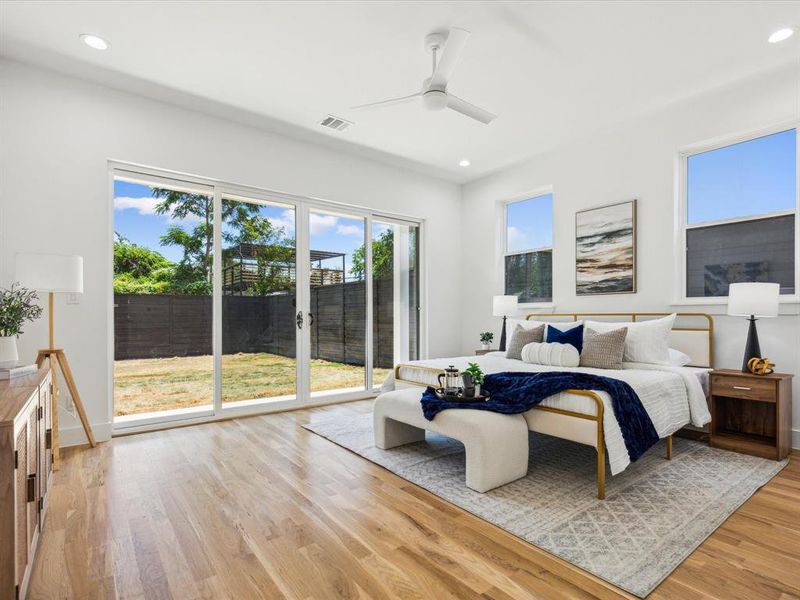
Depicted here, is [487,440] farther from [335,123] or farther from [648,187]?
[335,123]

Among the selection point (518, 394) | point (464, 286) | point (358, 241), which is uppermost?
point (358, 241)

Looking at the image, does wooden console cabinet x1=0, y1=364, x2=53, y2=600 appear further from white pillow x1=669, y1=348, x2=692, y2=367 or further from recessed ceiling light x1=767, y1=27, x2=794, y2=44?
recessed ceiling light x1=767, y1=27, x2=794, y2=44

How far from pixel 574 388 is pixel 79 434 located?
3.89 m

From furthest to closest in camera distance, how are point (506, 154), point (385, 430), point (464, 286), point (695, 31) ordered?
point (464, 286)
point (506, 154)
point (385, 430)
point (695, 31)

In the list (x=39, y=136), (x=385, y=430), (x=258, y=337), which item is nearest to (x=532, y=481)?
(x=385, y=430)

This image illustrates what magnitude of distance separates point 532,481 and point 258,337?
3.15 m

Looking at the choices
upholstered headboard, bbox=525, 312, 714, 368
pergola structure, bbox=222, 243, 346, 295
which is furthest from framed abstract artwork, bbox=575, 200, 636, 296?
pergola structure, bbox=222, 243, 346, 295

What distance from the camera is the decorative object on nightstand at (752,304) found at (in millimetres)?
3201

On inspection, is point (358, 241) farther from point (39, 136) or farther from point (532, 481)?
point (532, 481)

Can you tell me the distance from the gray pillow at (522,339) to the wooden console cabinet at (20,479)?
12.1ft

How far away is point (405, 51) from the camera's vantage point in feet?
10.6

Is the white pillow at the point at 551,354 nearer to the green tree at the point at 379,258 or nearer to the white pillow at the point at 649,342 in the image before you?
the white pillow at the point at 649,342

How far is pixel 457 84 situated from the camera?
373cm

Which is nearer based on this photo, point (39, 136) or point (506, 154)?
point (39, 136)
